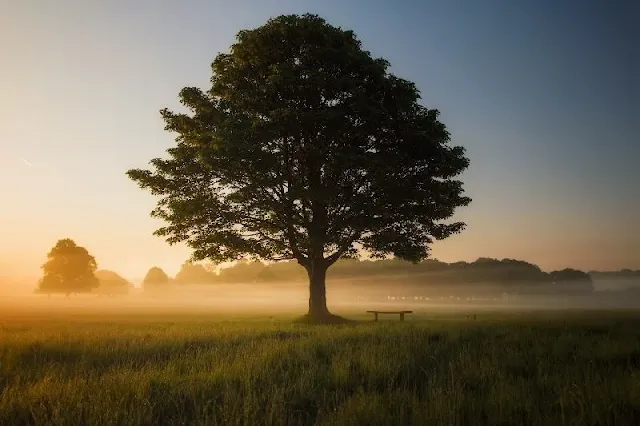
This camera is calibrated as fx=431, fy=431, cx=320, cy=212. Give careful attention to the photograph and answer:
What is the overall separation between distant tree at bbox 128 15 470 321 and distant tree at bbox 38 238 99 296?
78.4 m

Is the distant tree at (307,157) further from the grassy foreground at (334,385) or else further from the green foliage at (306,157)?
the grassy foreground at (334,385)

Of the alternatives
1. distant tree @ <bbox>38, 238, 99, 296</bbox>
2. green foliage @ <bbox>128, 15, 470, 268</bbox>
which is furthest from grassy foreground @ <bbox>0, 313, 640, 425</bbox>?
distant tree @ <bbox>38, 238, 99, 296</bbox>

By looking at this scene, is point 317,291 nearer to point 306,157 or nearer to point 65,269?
point 306,157

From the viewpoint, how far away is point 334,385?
952cm

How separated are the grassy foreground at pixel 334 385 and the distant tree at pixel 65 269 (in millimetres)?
91662

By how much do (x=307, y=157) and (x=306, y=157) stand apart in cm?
19

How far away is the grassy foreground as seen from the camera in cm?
717

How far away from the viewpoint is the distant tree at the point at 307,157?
2805 centimetres

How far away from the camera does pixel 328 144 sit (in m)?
29.6

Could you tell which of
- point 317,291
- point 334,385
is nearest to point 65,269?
point 317,291

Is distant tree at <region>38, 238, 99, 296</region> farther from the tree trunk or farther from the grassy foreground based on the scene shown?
the grassy foreground

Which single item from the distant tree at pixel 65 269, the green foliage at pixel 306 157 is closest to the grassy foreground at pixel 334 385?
the green foliage at pixel 306 157

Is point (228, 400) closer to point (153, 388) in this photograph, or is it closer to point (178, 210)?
point (153, 388)

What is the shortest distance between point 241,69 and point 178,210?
10.7 m
